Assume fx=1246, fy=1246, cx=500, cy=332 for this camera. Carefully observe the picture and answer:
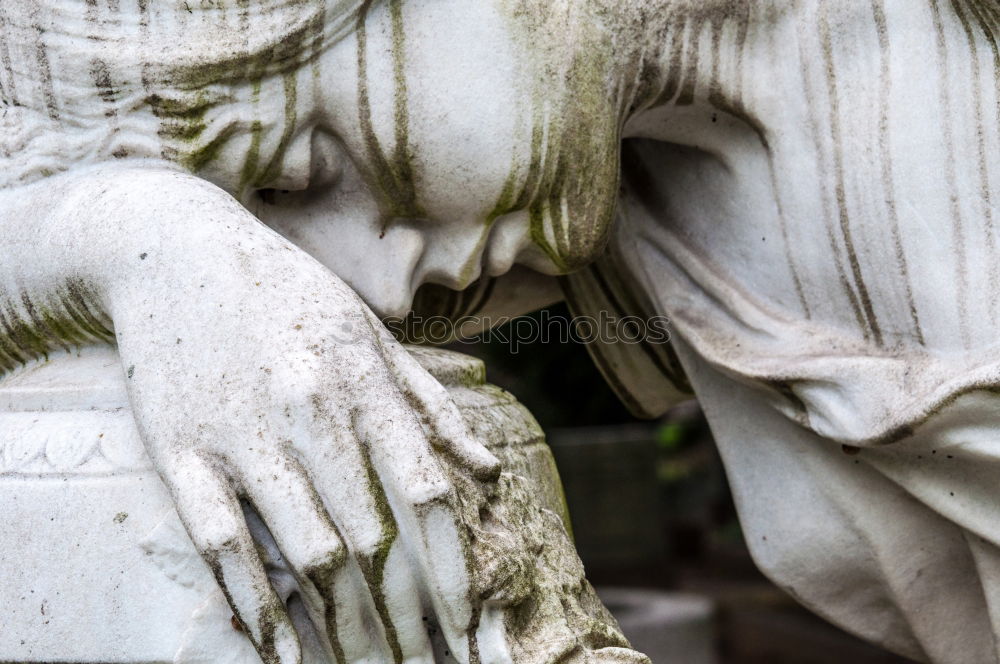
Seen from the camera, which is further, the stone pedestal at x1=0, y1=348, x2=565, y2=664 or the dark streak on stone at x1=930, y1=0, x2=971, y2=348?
the dark streak on stone at x1=930, y1=0, x2=971, y2=348

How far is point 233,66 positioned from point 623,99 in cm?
37

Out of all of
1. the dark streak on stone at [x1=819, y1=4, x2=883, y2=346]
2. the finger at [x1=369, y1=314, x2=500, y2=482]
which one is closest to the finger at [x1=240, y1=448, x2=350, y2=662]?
the finger at [x1=369, y1=314, x2=500, y2=482]

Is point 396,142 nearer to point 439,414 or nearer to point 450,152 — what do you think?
point 450,152

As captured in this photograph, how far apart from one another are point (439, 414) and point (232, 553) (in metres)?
0.20

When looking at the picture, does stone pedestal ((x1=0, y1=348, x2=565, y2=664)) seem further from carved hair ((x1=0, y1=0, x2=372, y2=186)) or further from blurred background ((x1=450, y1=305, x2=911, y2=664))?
blurred background ((x1=450, y1=305, x2=911, y2=664))

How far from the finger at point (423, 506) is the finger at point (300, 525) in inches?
1.8

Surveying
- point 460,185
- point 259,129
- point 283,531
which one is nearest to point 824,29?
point 460,185

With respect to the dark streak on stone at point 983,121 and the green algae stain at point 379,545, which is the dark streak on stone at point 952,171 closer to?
the dark streak on stone at point 983,121

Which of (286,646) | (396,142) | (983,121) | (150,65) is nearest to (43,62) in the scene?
(150,65)

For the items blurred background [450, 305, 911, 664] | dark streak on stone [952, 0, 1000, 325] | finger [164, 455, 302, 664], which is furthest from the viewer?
blurred background [450, 305, 911, 664]

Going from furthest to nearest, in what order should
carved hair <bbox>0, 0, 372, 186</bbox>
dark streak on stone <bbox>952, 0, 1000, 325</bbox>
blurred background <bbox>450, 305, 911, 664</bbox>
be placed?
blurred background <bbox>450, 305, 911, 664</bbox>
dark streak on stone <bbox>952, 0, 1000, 325</bbox>
carved hair <bbox>0, 0, 372, 186</bbox>

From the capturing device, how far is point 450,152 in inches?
43.1

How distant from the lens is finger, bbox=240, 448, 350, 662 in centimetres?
88

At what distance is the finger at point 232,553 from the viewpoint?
87cm
